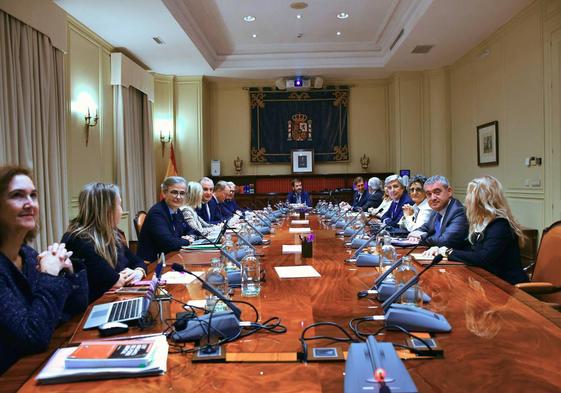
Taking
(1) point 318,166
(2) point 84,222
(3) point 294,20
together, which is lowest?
(2) point 84,222

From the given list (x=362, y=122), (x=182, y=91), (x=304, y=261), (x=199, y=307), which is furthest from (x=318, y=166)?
(x=199, y=307)

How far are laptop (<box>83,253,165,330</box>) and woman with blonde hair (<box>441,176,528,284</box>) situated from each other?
A: 5.83 ft

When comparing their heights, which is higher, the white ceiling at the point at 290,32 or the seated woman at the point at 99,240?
the white ceiling at the point at 290,32

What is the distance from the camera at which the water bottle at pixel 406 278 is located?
1.63 metres

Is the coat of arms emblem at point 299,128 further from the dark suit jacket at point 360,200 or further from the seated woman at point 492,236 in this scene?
the seated woman at point 492,236

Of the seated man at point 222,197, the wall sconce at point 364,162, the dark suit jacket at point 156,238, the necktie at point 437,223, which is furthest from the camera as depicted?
the wall sconce at point 364,162

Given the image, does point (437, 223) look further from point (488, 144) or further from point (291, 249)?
point (488, 144)

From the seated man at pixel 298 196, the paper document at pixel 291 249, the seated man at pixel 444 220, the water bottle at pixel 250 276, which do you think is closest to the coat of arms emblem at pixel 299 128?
the seated man at pixel 298 196


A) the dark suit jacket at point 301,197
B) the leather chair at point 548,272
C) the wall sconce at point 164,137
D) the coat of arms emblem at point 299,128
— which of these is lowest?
the leather chair at point 548,272

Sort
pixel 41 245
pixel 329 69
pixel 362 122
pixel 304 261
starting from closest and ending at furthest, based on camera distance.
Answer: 1. pixel 304 261
2. pixel 41 245
3. pixel 329 69
4. pixel 362 122

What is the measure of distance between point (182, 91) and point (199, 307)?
7.77 meters

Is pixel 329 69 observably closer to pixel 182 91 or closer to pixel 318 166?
pixel 318 166

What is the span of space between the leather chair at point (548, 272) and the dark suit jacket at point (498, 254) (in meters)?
0.10

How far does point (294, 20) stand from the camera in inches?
276
